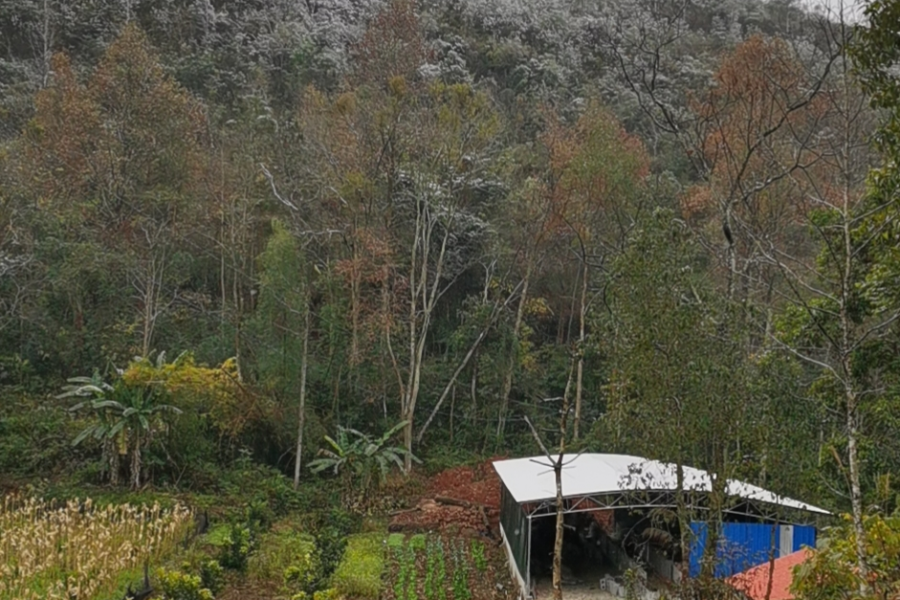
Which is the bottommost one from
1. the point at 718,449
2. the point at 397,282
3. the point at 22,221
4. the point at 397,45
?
the point at 718,449

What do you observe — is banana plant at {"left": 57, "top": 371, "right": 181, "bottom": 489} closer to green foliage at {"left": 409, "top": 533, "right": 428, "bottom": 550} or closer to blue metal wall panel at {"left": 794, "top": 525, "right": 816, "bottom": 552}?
green foliage at {"left": 409, "top": 533, "right": 428, "bottom": 550}

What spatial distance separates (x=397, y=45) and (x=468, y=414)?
Result: 10.1 metres

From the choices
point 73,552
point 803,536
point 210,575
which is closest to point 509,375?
point 803,536

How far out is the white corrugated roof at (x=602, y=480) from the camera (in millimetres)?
9039

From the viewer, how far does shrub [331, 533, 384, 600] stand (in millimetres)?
9562

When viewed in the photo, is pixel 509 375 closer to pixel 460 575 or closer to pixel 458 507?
pixel 458 507

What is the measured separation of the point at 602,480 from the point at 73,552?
25.5 ft

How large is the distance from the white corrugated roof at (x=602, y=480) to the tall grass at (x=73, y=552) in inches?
208

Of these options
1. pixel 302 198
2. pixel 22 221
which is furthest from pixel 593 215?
pixel 22 221

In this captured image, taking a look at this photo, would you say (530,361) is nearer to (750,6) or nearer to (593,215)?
(593,215)

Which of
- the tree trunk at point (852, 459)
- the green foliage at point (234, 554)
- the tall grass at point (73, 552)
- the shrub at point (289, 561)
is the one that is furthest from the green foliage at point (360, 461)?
the tree trunk at point (852, 459)

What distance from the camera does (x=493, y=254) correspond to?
1991cm

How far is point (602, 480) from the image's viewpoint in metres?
11.6

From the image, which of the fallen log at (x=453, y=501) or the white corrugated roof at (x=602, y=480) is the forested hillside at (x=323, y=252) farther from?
the fallen log at (x=453, y=501)
